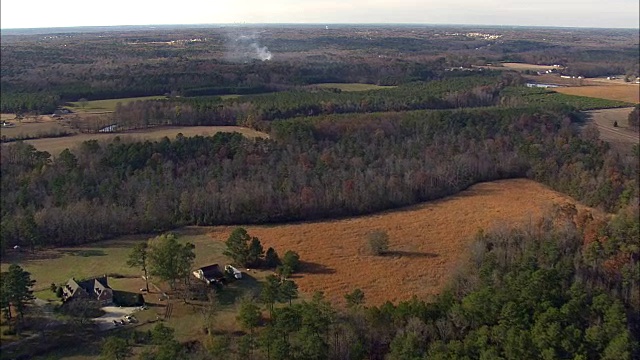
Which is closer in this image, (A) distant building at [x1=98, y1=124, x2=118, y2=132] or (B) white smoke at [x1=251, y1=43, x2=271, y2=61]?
(A) distant building at [x1=98, y1=124, x2=118, y2=132]

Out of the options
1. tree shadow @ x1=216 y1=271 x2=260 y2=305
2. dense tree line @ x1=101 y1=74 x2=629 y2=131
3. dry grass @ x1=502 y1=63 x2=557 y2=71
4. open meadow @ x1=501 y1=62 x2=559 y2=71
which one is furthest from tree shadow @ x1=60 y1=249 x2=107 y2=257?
dry grass @ x1=502 y1=63 x2=557 y2=71

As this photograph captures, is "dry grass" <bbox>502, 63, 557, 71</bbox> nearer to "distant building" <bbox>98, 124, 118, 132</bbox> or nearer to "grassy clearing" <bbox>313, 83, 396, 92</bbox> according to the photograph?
"grassy clearing" <bbox>313, 83, 396, 92</bbox>

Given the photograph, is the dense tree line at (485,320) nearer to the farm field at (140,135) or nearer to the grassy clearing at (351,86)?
the farm field at (140,135)

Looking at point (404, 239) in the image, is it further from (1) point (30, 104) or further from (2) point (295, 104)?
(1) point (30, 104)

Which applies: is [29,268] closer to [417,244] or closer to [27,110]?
[417,244]

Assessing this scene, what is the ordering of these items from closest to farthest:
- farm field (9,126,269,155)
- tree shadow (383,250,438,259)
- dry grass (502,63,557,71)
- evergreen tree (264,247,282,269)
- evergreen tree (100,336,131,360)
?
evergreen tree (100,336,131,360) < evergreen tree (264,247,282,269) < tree shadow (383,250,438,259) < farm field (9,126,269,155) < dry grass (502,63,557,71)

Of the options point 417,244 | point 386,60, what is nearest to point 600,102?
point 386,60

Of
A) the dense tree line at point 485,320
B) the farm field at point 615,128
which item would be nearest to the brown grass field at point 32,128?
the dense tree line at point 485,320

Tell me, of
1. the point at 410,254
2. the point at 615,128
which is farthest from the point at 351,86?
the point at 410,254
